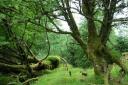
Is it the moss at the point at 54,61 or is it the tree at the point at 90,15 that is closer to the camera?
the tree at the point at 90,15

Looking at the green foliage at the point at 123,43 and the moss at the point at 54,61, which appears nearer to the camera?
the moss at the point at 54,61

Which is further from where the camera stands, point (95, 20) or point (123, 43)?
point (123, 43)

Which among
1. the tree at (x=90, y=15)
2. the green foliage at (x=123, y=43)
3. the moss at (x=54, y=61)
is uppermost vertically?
the tree at (x=90, y=15)

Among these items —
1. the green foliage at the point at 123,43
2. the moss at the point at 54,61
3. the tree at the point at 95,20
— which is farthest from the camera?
the green foliage at the point at 123,43

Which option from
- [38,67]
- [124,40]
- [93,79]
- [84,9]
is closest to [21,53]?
[38,67]

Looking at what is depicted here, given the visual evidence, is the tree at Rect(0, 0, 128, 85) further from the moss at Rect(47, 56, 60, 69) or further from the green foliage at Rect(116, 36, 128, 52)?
the green foliage at Rect(116, 36, 128, 52)

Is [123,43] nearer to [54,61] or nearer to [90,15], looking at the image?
[54,61]

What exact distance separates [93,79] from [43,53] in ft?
55.4

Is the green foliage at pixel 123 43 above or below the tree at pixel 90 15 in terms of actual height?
below

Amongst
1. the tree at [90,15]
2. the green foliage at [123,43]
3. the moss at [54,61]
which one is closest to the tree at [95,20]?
the tree at [90,15]

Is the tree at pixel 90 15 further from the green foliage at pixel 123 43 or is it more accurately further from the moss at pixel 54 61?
the green foliage at pixel 123 43

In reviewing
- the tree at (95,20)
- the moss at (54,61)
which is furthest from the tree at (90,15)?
the moss at (54,61)

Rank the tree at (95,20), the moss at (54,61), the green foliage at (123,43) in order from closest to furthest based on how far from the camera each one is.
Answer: the tree at (95,20)
the moss at (54,61)
the green foliage at (123,43)

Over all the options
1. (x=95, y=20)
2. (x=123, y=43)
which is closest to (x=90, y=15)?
(x=95, y=20)
